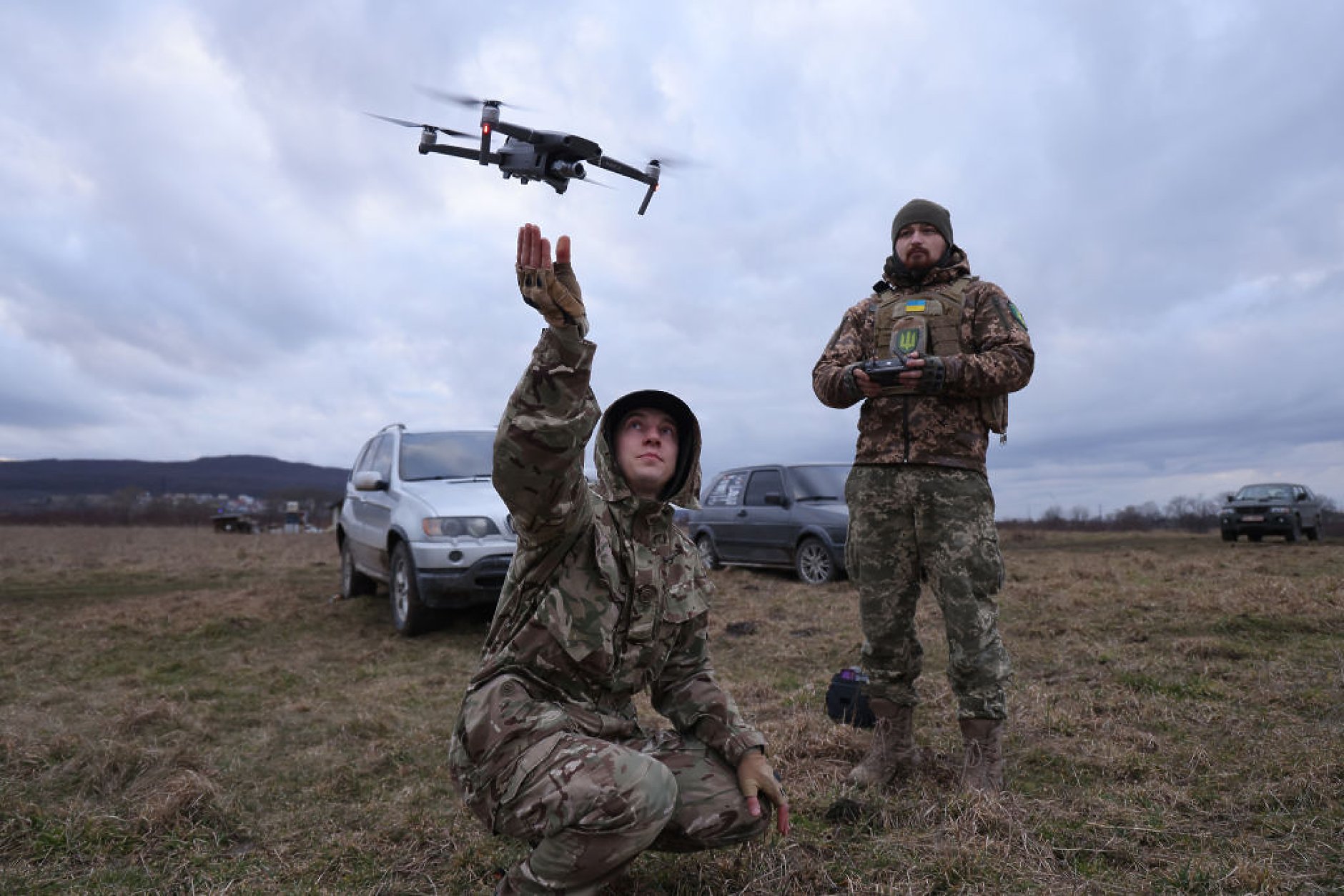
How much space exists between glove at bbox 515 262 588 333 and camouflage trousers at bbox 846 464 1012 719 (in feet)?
5.61

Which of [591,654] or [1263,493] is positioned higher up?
[1263,493]

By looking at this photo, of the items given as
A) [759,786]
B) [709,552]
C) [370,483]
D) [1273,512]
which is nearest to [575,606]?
[759,786]

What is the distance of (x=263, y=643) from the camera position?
259 inches

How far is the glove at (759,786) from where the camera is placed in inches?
79.7

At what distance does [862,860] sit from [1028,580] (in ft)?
22.3

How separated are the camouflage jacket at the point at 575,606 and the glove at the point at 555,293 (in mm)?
31

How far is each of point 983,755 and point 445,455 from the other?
5.45 metres

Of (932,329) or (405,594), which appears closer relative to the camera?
(932,329)

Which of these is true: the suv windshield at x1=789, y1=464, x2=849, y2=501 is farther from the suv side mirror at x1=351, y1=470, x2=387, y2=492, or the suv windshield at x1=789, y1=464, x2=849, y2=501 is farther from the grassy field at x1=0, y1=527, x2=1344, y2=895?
the suv side mirror at x1=351, y1=470, x2=387, y2=492

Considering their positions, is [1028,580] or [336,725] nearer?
[336,725]

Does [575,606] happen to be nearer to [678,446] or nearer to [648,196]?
[678,446]

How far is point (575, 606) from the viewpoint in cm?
195

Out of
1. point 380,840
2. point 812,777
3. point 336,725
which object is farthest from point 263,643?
point 812,777

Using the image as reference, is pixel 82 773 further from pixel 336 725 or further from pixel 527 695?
pixel 527 695
